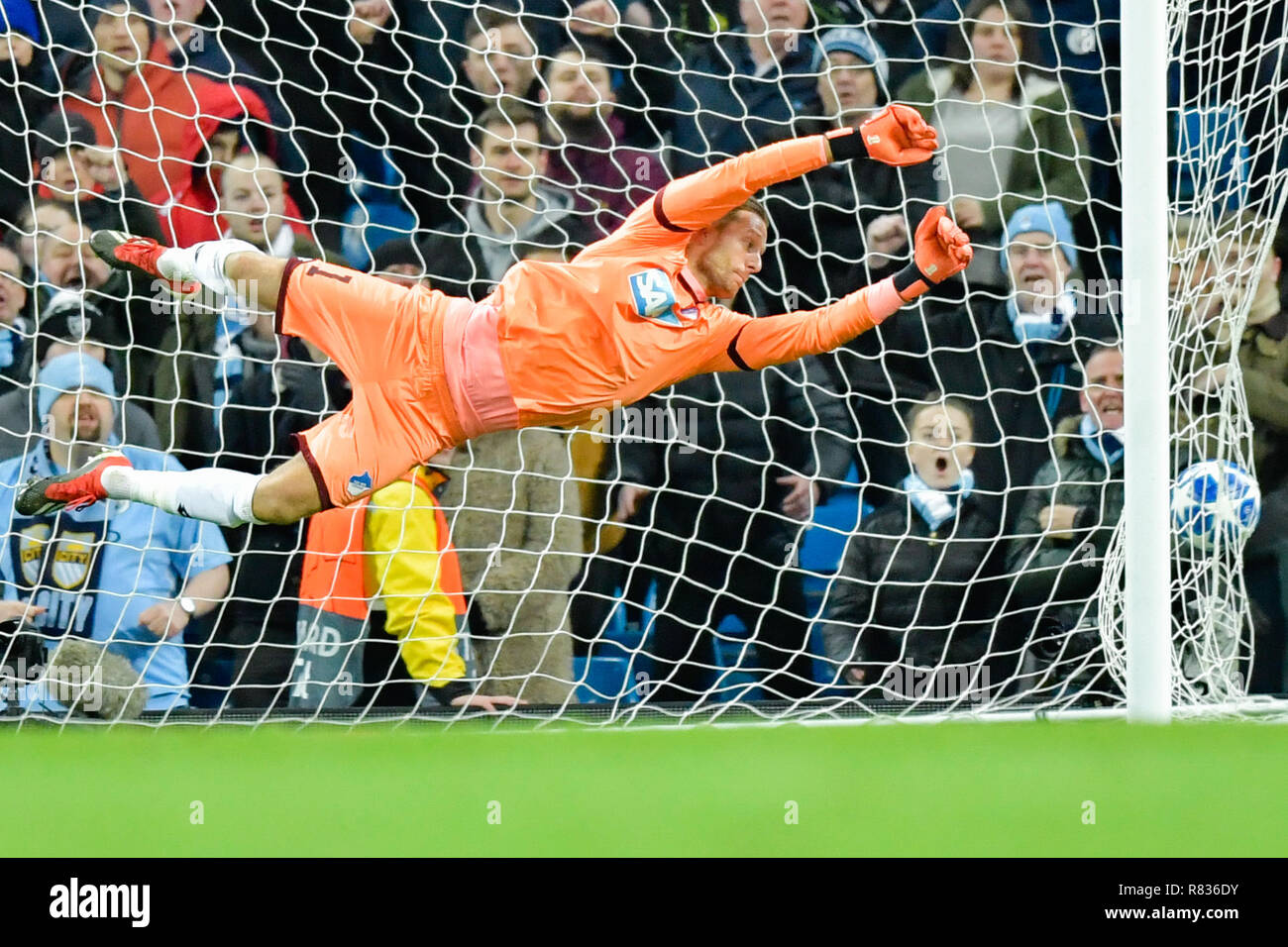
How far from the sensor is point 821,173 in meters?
4.31

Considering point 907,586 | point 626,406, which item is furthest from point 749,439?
point 907,586

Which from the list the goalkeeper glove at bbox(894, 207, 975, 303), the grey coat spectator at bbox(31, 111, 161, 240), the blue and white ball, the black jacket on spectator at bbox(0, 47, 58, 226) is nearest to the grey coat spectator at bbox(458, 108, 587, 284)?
the grey coat spectator at bbox(31, 111, 161, 240)

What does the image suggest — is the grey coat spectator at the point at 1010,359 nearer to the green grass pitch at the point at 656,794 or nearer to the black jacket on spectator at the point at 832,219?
the black jacket on spectator at the point at 832,219

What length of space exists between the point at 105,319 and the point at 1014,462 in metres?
2.18

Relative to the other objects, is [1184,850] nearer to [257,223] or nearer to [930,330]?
[930,330]

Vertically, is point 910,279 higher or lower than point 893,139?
lower

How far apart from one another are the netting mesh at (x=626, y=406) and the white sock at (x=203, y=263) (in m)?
0.31

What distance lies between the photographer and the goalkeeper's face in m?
3.65

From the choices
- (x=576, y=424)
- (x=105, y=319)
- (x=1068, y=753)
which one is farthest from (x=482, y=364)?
(x=1068, y=753)

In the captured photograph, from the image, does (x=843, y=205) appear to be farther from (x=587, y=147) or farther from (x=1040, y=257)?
(x=587, y=147)

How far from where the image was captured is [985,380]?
4.22 metres

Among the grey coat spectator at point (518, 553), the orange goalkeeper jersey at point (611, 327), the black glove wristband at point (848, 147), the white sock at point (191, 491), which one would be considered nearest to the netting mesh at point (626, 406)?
the grey coat spectator at point (518, 553)

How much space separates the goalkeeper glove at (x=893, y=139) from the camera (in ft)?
11.4

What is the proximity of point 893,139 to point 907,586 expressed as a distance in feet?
3.73
